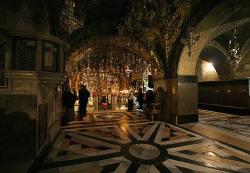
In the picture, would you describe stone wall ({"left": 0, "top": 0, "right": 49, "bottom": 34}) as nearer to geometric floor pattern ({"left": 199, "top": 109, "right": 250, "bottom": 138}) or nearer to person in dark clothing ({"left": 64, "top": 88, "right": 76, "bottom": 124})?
person in dark clothing ({"left": 64, "top": 88, "right": 76, "bottom": 124})

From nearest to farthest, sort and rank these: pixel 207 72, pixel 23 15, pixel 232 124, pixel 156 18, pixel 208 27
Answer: pixel 23 15, pixel 156 18, pixel 208 27, pixel 232 124, pixel 207 72

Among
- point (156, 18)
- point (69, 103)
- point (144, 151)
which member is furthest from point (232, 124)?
point (69, 103)

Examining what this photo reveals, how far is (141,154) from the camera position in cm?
275

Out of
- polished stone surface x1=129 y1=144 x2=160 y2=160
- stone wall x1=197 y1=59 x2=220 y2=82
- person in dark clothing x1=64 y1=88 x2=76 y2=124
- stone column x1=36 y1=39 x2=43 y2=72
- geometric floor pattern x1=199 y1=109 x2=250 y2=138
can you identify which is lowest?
geometric floor pattern x1=199 y1=109 x2=250 y2=138

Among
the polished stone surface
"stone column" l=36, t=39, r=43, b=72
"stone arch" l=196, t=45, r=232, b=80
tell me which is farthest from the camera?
"stone arch" l=196, t=45, r=232, b=80

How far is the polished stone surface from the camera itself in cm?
266

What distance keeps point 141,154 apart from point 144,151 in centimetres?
17

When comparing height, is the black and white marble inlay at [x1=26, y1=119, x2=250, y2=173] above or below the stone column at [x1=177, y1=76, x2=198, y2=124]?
below

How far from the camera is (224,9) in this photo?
4031 mm

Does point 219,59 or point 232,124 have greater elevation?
point 219,59

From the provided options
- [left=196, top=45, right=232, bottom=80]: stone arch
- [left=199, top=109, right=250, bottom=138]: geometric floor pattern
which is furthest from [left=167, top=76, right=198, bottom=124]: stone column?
[left=196, top=45, right=232, bottom=80]: stone arch

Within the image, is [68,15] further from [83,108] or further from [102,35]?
[83,108]

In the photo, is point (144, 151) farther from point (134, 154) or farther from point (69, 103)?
point (69, 103)

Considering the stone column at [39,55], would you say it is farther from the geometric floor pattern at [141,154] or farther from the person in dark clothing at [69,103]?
the person in dark clothing at [69,103]
